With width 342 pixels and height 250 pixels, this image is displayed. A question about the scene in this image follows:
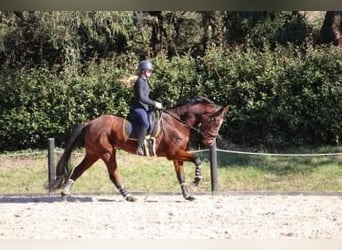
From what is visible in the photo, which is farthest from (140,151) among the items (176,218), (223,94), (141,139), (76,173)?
(223,94)

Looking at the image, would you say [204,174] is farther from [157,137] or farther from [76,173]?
[76,173]

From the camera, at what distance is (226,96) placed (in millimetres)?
9828

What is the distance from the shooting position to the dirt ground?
18.6 ft

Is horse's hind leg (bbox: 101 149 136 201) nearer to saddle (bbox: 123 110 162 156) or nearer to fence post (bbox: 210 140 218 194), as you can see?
saddle (bbox: 123 110 162 156)

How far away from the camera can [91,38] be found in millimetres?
11273

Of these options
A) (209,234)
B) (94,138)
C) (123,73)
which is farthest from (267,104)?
(209,234)

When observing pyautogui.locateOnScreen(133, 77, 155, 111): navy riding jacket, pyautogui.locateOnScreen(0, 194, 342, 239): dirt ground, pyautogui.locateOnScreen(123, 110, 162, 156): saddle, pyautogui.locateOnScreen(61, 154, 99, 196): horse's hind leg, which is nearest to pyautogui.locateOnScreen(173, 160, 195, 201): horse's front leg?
pyautogui.locateOnScreen(0, 194, 342, 239): dirt ground

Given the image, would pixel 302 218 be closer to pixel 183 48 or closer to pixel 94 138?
pixel 94 138

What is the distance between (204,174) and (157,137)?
227 cm

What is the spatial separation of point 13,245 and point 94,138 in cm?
160

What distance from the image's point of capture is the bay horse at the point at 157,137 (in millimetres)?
6801

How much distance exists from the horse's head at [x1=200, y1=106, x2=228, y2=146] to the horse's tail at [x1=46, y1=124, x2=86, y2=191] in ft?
→ 4.07

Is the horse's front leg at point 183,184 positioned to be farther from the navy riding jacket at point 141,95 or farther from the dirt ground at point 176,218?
the navy riding jacket at point 141,95

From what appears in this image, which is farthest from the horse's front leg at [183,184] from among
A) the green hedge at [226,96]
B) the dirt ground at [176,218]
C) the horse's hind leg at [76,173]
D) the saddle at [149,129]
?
the green hedge at [226,96]
